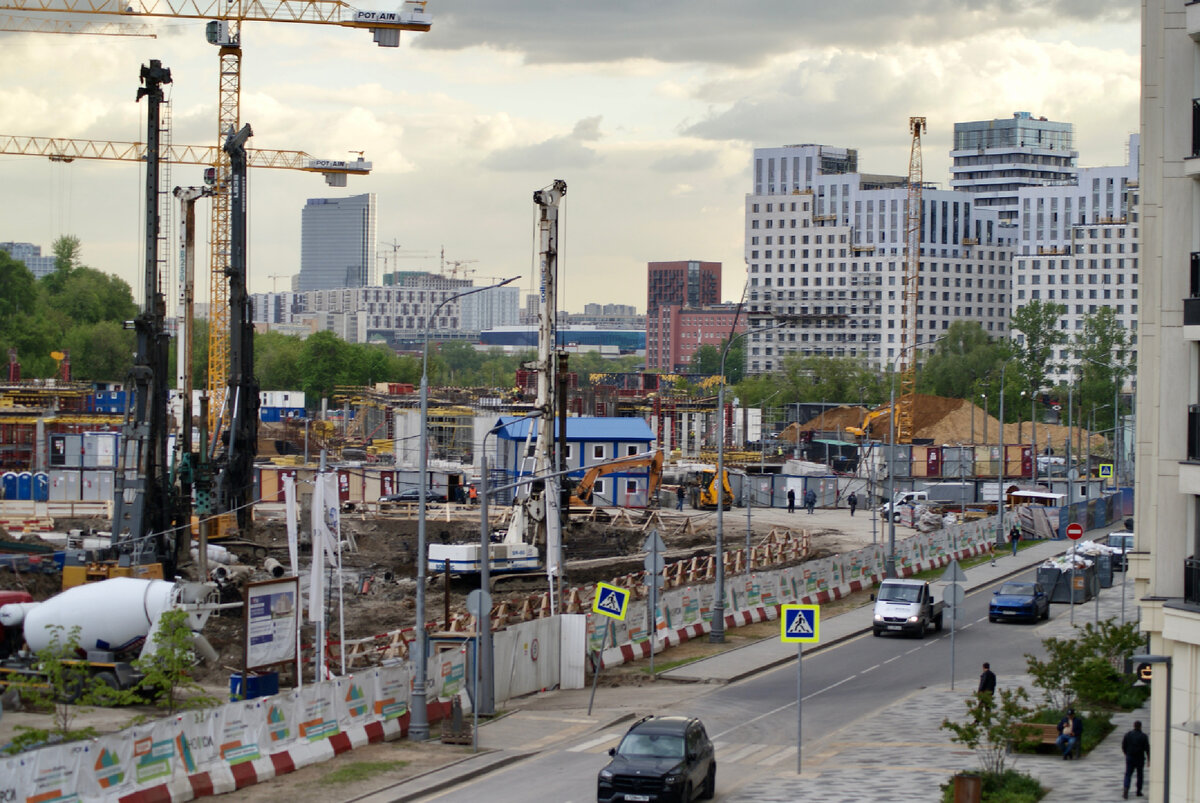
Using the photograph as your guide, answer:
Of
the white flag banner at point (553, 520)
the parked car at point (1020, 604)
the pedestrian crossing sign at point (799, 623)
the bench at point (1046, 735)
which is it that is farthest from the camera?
the white flag banner at point (553, 520)

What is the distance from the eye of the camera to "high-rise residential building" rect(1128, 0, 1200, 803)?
795 inches

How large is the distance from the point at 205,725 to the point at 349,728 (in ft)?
13.3

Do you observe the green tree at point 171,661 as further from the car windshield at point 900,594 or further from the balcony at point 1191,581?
the car windshield at point 900,594

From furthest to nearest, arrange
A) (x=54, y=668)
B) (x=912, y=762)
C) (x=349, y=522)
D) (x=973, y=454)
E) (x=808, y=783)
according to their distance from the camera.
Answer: (x=973, y=454) < (x=349, y=522) < (x=912, y=762) < (x=808, y=783) < (x=54, y=668)

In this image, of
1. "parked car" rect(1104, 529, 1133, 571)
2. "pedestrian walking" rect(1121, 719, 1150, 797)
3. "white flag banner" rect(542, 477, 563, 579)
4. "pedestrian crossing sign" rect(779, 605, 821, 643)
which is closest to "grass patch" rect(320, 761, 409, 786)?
"pedestrian crossing sign" rect(779, 605, 821, 643)

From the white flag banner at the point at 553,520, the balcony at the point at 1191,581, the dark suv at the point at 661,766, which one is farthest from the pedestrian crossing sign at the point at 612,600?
the balcony at the point at 1191,581

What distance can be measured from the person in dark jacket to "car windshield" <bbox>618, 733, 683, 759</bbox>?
824 centimetres

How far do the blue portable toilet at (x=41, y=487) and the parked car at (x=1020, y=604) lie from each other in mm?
57050

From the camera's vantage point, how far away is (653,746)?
76.6ft

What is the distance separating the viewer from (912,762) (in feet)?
88.5

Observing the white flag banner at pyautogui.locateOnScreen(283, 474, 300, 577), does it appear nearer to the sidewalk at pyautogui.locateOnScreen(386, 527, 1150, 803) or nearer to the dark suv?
the sidewalk at pyautogui.locateOnScreen(386, 527, 1150, 803)

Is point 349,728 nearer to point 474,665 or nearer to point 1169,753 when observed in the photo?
point 474,665

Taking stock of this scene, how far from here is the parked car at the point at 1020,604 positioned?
45.2m

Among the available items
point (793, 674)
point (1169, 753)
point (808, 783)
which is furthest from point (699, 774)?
point (793, 674)
